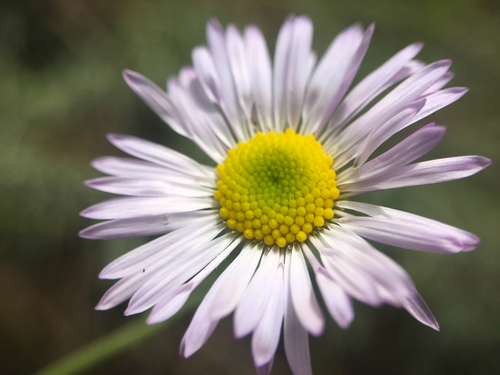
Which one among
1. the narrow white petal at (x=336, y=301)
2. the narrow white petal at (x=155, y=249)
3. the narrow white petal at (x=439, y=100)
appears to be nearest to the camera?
the narrow white petal at (x=336, y=301)

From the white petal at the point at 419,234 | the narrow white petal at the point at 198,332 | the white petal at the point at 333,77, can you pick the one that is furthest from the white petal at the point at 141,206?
the white petal at the point at 419,234

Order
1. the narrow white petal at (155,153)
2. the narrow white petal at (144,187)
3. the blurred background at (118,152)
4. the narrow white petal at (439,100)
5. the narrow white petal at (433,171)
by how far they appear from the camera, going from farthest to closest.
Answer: the blurred background at (118,152) → the narrow white petal at (155,153) → the narrow white petal at (144,187) → the narrow white petal at (439,100) → the narrow white petal at (433,171)

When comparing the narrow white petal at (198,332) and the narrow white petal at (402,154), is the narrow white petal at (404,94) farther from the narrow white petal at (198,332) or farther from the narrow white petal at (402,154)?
the narrow white petal at (198,332)

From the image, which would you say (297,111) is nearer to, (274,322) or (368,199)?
(368,199)

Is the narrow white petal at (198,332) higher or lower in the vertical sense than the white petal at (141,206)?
lower

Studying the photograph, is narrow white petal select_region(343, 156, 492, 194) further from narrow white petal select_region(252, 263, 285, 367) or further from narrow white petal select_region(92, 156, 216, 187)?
narrow white petal select_region(92, 156, 216, 187)

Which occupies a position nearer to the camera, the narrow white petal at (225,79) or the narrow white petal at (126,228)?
the narrow white petal at (126,228)

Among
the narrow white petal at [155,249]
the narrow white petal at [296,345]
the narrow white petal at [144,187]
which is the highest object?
the narrow white petal at [144,187]
